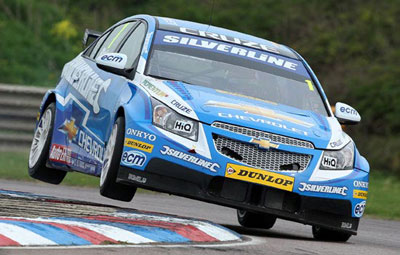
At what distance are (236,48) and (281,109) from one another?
105 centimetres

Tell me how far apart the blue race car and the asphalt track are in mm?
278

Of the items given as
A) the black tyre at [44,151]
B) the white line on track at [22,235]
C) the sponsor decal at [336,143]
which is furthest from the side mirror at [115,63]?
the white line on track at [22,235]

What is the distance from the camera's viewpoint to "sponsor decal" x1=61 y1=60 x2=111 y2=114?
9625mm

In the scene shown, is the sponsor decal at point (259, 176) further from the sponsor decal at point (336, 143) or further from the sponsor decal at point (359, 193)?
the sponsor decal at point (359, 193)

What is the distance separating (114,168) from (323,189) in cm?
156

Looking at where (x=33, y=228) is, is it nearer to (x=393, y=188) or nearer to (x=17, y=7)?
(x=393, y=188)

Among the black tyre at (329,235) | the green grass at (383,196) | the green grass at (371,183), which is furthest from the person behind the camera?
the green grass at (371,183)

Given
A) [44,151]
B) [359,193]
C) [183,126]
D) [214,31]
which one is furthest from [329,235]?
[44,151]

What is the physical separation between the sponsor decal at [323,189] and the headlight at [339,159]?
15cm

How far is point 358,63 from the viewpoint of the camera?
21969 millimetres

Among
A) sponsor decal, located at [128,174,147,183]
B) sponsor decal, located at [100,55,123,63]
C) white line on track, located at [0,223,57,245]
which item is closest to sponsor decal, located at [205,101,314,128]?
sponsor decal, located at [128,174,147,183]

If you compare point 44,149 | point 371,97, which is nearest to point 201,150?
point 44,149

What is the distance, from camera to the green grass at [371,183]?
13.0 m

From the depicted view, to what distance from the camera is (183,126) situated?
8.27 m
